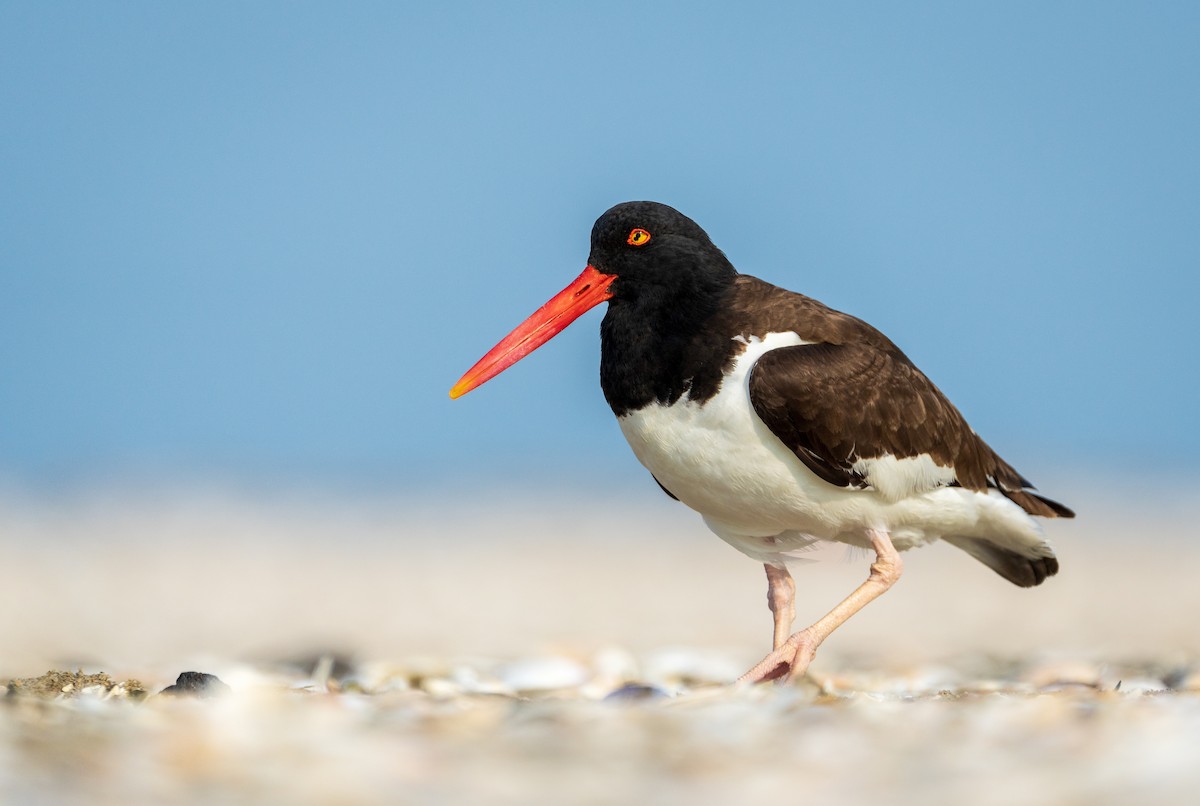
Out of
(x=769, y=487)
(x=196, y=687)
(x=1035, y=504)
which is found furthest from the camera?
(x=1035, y=504)

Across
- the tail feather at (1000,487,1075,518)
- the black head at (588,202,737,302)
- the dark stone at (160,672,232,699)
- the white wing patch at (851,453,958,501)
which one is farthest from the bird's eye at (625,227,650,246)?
the dark stone at (160,672,232,699)

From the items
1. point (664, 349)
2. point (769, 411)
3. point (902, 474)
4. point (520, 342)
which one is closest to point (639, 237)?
point (664, 349)

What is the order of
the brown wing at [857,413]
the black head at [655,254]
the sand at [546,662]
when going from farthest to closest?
the black head at [655,254], the brown wing at [857,413], the sand at [546,662]

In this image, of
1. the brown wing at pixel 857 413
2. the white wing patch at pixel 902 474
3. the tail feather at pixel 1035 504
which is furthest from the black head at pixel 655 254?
the tail feather at pixel 1035 504

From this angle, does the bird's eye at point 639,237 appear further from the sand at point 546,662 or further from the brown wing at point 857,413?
the sand at point 546,662

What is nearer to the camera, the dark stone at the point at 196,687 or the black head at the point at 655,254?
the dark stone at the point at 196,687

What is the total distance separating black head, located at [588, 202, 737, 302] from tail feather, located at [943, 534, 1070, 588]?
2.04 metres

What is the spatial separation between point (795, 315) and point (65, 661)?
13.6 ft

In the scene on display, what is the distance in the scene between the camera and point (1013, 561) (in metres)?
6.85

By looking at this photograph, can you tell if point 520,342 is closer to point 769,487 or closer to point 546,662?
point 769,487

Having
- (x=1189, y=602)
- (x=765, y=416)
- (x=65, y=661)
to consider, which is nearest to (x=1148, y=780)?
(x=765, y=416)

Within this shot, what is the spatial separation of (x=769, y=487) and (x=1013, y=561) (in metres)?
1.95

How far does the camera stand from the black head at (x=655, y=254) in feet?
19.2

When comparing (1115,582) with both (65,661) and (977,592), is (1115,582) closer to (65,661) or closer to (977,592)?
(977,592)
